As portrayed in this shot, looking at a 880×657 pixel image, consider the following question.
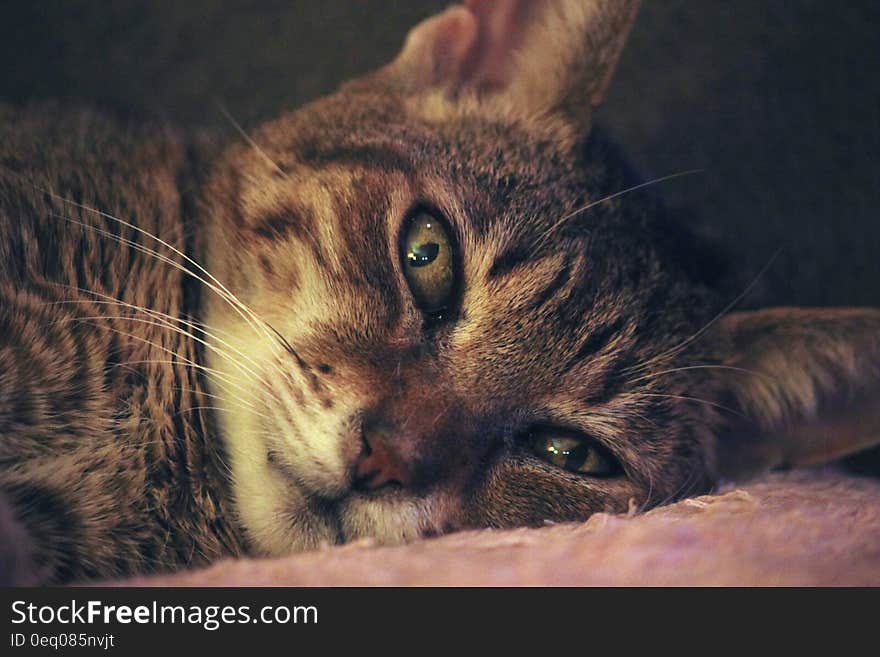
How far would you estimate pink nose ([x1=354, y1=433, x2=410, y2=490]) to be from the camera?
951 millimetres

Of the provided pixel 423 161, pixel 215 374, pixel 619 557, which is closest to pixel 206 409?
pixel 215 374

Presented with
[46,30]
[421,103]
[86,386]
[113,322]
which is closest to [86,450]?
[86,386]

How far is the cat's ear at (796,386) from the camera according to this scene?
1.22 meters

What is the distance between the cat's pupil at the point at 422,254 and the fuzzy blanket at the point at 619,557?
42 centimetres

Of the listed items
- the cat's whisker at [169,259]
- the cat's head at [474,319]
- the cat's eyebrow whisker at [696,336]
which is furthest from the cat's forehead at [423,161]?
the cat's eyebrow whisker at [696,336]

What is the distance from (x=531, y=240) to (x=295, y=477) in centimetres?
51

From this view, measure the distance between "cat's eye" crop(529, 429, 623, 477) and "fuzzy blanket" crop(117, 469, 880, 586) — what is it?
172mm

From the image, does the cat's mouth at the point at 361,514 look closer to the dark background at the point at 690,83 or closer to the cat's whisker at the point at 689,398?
the cat's whisker at the point at 689,398

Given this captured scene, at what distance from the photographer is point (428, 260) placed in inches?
45.8

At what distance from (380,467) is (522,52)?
2.78ft

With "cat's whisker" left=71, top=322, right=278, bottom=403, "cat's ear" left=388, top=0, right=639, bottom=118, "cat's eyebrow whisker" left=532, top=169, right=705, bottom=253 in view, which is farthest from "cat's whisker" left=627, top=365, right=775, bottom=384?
"cat's whisker" left=71, top=322, right=278, bottom=403

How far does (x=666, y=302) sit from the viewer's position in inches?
50.0
